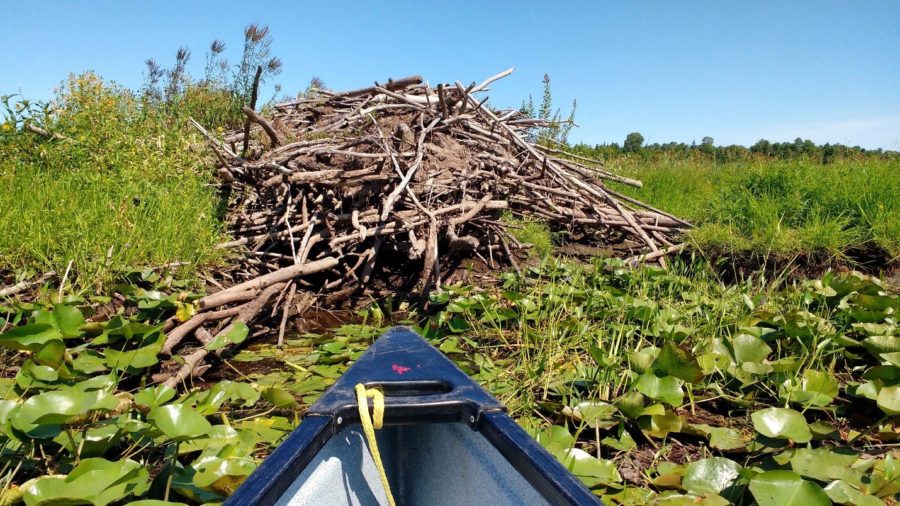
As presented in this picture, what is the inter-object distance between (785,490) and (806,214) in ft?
12.9

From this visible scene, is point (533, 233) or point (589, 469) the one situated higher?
point (533, 233)

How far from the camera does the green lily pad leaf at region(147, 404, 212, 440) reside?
59.0 inches

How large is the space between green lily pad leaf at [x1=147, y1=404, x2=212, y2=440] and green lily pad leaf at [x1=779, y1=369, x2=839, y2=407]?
6.50ft

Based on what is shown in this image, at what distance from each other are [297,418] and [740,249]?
11.3ft

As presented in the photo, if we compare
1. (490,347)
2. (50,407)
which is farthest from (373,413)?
(490,347)

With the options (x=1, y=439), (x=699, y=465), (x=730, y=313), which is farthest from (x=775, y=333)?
(x=1, y=439)

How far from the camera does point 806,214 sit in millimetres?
4824

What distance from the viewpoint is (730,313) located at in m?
3.13

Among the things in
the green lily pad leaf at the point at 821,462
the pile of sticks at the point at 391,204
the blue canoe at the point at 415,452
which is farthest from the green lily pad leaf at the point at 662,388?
the pile of sticks at the point at 391,204

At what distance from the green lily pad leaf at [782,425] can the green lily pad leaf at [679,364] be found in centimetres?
34

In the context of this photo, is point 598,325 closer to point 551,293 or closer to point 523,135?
point 551,293

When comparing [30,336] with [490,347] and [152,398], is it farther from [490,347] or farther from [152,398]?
[490,347]

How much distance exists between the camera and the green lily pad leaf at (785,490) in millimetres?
1514

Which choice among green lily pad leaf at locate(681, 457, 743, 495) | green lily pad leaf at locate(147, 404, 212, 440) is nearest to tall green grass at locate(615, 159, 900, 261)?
green lily pad leaf at locate(681, 457, 743, 495)
